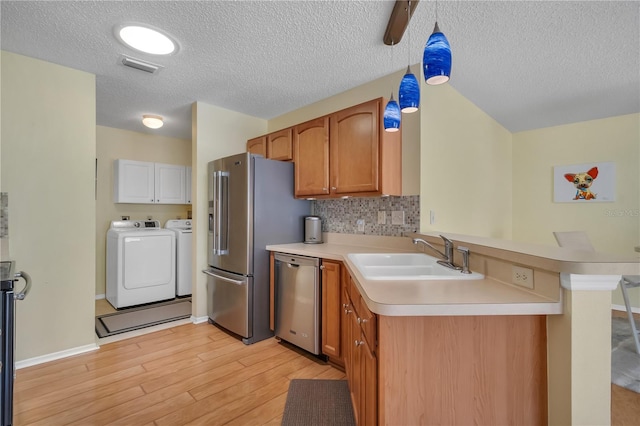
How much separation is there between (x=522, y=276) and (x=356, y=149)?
5.34 ft

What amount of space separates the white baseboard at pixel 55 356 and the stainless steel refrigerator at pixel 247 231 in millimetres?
1045

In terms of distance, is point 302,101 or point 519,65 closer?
point 519,65

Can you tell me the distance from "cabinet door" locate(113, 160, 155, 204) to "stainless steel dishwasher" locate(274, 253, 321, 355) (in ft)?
8.81

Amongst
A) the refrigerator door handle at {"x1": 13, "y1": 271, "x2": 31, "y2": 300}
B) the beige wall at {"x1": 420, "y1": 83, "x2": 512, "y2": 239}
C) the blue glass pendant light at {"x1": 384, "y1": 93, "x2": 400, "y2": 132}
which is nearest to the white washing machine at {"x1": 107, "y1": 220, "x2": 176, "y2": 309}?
the refrigerator door handle at {"x1": 13, "y1": 271, "x2": 31, "y2": 300}

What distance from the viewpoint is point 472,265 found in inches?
61.1

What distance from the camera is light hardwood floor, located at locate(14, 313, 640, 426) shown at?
1.73 m

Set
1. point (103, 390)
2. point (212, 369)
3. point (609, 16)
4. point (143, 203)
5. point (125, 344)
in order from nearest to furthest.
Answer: point (609, 16), point (103, 390), point (212, 369), point (125, 344), point (143, 203)

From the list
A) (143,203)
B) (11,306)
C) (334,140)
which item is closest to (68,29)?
(11,306)

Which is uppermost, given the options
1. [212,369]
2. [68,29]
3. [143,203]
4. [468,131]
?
[68,29]

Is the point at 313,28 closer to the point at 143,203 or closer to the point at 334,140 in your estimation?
the point at 334,140

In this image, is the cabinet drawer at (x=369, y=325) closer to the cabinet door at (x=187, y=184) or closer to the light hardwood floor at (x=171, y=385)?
the light hardwood floor at (x=171, y=385)

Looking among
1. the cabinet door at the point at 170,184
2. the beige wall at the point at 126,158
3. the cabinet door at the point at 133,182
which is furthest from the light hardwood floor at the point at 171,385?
the cabinet door at the point at 170,184

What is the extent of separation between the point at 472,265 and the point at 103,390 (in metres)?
2.49

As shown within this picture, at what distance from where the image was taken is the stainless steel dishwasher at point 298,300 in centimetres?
240
